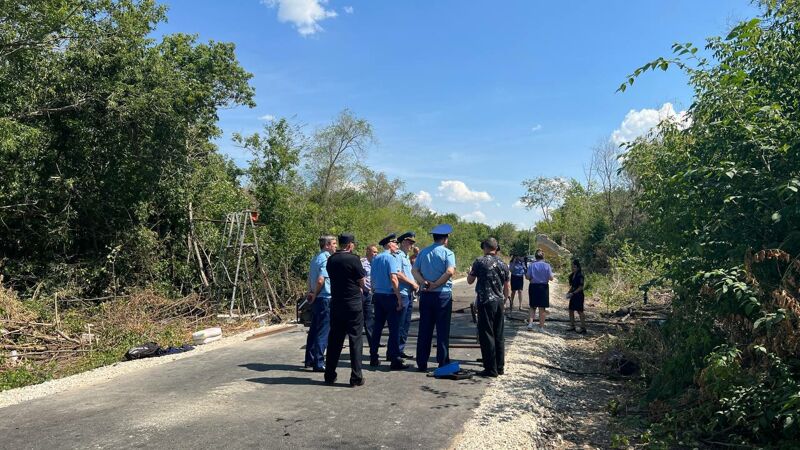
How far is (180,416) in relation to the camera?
5.34 meters

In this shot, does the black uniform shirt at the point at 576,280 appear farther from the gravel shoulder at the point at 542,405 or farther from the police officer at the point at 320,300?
the police officer at the point at 320,300

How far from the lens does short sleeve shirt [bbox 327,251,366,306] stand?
644 centimetres

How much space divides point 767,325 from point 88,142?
1420cm

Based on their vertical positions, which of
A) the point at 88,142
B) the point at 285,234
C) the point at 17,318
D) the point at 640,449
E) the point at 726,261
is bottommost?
the point at 640,449

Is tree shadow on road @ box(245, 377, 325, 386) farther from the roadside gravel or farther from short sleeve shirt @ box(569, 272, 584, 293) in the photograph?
short sleeve shirt @ box(569, 272, 584, 293)

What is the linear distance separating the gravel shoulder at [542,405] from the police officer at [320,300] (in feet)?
8.07

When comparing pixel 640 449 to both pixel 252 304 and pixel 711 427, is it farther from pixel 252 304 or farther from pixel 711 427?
pixel 252 304

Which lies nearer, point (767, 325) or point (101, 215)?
point (767, 325)

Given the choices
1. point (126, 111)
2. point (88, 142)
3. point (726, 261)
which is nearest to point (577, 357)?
point (726, 261)

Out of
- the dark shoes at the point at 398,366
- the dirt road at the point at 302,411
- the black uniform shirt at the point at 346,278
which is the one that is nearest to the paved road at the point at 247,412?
the dirt road at the point at 302,411

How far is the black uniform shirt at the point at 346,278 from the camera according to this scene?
253 inches

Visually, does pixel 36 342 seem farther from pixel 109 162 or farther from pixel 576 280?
pixel 576 280

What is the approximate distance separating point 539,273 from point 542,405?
5743mm

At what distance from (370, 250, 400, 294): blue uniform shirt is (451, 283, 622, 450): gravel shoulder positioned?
200 centimetres
